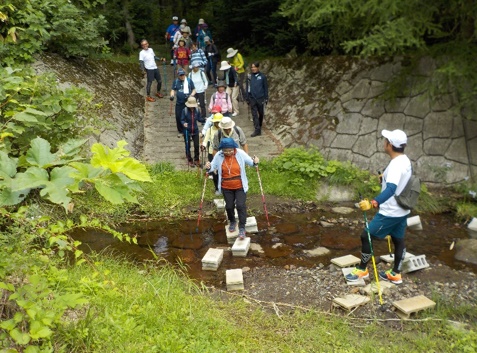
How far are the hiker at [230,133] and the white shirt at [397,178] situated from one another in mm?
2989

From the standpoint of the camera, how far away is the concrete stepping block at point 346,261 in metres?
6.65

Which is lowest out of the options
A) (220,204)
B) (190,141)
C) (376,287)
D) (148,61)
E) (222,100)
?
(376,287)

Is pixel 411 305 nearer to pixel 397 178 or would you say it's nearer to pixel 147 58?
pixel 397 178

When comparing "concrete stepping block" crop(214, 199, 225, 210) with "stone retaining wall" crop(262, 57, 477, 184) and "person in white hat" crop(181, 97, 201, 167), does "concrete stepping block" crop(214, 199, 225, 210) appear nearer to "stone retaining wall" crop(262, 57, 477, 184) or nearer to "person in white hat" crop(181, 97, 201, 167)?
"person in white hat" crop(181, 97, 201, 167)

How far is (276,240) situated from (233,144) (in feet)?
7.02

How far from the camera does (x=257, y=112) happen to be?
12.4 meters

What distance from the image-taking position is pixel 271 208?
9.23 metres

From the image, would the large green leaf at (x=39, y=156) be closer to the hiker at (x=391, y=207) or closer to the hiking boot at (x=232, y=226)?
the hiker at (x=391, y=207)

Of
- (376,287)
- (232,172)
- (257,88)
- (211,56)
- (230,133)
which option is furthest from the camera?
(211,56)

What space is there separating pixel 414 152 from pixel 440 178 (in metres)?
0.86

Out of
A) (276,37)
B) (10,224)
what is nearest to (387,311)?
(10,224)

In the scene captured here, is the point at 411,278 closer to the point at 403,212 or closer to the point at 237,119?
the point at 403,212

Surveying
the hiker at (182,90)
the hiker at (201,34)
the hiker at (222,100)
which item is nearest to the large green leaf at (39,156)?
the hiker at (222,100)

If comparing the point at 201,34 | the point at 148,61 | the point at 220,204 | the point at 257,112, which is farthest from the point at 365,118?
the point at 201,34
